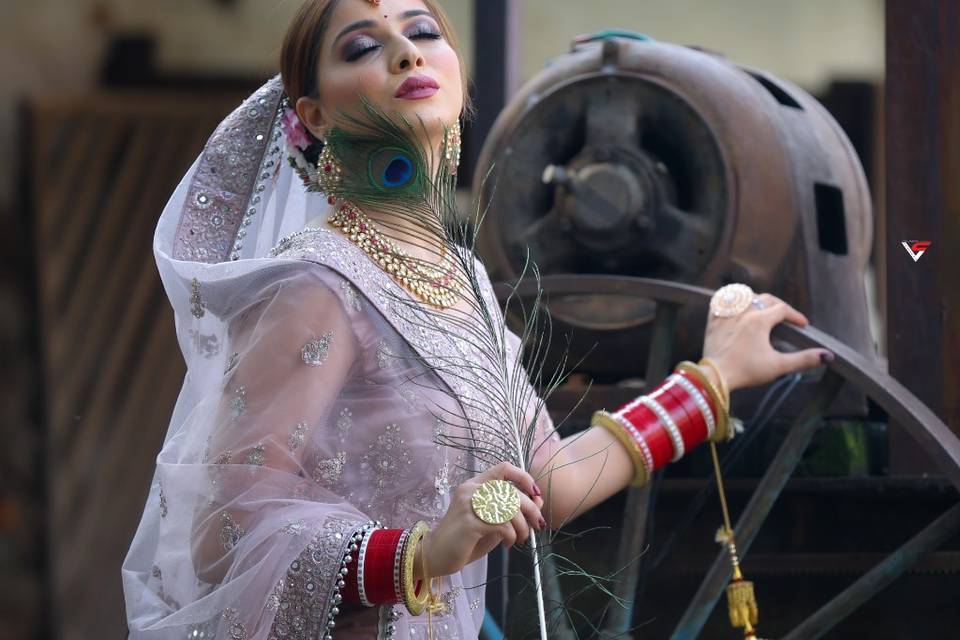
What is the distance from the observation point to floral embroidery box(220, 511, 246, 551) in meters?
1.62

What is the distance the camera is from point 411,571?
154 cm

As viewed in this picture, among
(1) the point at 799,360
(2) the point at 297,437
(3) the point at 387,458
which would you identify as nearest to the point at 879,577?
(1) the point at 799,360

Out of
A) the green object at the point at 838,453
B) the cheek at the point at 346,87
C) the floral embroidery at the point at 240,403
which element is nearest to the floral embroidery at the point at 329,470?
the floral embroidery at the point at 240,403

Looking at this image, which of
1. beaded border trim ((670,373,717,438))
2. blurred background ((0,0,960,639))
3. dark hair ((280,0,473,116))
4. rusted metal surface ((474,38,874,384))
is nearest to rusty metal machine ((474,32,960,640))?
rusted metal surface ((474,38,874,384))

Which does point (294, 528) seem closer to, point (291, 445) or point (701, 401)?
point (291, 445)

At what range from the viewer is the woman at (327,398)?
157 centimetres

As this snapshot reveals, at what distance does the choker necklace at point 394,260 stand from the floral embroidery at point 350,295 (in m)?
0.07

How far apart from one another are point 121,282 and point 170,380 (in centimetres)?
31

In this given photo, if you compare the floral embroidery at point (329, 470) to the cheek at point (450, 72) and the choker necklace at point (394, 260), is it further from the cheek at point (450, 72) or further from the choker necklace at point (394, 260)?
the cheek at point (450, 72)

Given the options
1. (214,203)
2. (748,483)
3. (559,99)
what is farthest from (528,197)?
(214,203)

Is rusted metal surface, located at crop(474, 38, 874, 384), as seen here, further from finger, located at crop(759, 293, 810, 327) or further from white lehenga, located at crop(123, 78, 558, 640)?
white lehenga, located at crop(123, 78, 558, 640)

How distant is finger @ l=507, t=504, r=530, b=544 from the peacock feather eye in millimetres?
440

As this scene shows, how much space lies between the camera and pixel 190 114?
13.0 ft

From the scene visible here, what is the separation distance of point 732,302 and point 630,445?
30 cm
